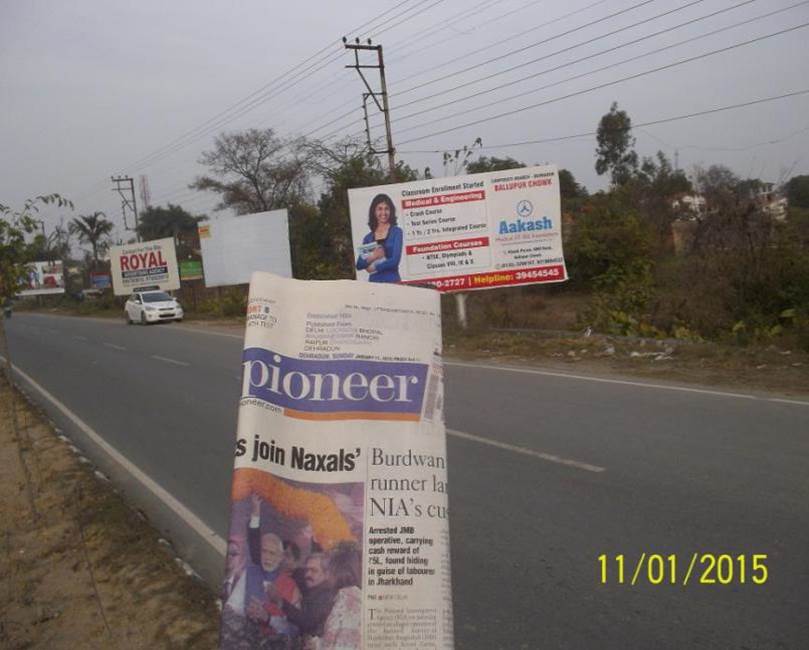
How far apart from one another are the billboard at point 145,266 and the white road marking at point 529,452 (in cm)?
3454

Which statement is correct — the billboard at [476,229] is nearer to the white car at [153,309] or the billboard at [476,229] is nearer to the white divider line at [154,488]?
the white divider line at [154,488]

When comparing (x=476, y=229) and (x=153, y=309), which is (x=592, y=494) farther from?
(x=153, y=309)

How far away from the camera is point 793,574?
4.09 metres

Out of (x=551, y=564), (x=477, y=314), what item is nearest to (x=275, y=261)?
(x=477, y=314)

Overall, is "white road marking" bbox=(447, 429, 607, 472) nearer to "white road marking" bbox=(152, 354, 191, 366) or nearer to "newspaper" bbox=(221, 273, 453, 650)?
"newspaper" bbox=(221, 273, 453, 650)

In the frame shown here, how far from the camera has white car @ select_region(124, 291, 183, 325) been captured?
102ft

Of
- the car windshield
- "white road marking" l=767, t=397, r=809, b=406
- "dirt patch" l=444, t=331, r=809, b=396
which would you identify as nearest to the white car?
the car windshield

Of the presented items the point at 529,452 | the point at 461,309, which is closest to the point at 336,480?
the point at 529,452

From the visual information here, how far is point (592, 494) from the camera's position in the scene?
568 centimetres

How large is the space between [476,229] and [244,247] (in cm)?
1716

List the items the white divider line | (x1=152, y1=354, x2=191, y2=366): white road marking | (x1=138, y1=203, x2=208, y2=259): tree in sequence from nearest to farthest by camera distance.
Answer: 1. the white divider line
2. (x1=152, y1=354, x2=191, y2=366): white road marking
3. (x1=138, y1=203, x2=208, y2=259): tree
